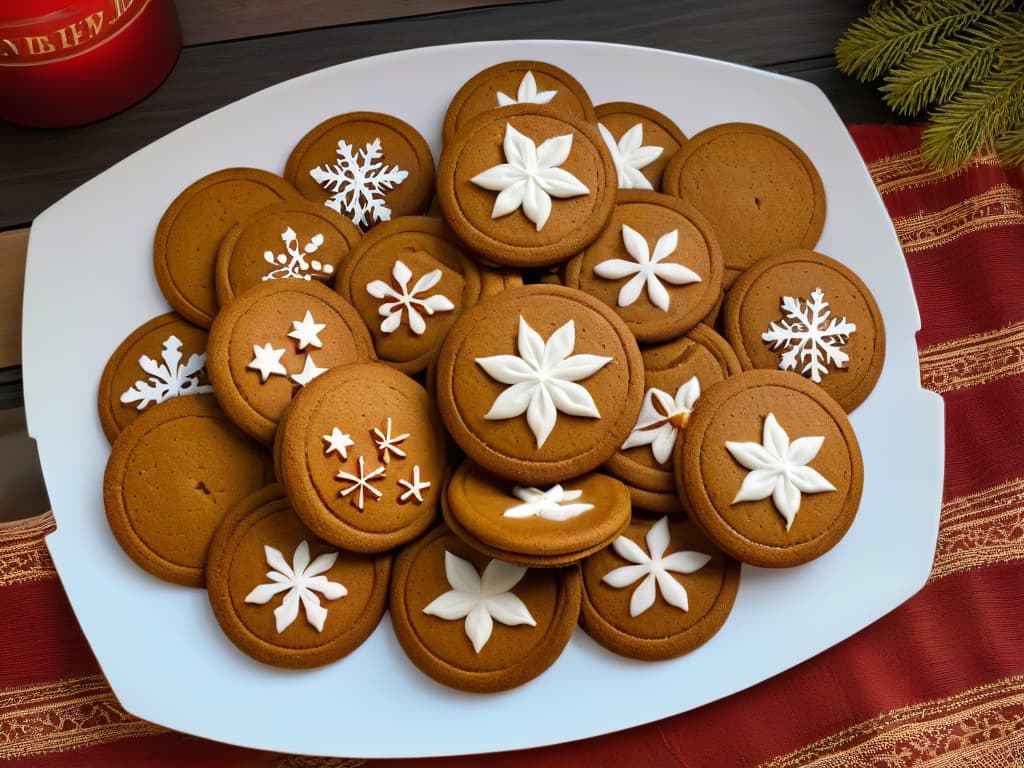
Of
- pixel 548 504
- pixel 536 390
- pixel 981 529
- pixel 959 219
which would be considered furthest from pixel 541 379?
pixel 959 219

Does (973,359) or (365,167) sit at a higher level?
(365,167)

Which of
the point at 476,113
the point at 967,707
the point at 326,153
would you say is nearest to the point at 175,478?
the point at 326,153

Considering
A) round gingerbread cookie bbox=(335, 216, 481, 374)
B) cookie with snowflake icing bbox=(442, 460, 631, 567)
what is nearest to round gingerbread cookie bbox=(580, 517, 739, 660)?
cookie with snowflake icing bbox=(442, 460, 631, 567)

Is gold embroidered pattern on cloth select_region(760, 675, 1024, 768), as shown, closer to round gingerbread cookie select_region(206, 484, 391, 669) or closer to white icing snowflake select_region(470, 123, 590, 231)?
round gingerbread cookie select_region(206, 484, 391, 669)

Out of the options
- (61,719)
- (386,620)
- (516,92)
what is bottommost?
(61,719)

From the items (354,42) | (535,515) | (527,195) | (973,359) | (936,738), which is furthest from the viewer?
(354,42)

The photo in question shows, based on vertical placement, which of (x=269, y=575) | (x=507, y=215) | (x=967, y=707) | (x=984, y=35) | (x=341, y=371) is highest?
(x=984, y=35)

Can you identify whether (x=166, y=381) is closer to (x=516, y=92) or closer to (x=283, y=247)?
(x=283, y=247)

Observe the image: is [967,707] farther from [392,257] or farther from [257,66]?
[257,66]
